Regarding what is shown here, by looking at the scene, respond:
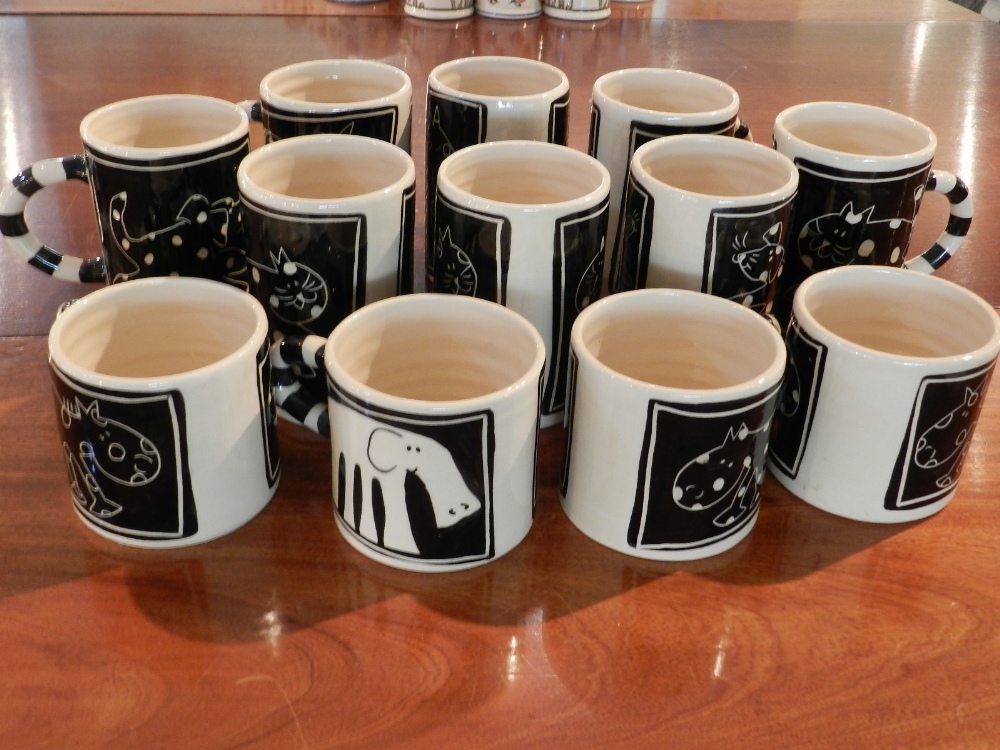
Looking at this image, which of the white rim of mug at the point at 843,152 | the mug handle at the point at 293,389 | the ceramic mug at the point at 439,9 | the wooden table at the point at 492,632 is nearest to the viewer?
the wooden table at the point at 492,632

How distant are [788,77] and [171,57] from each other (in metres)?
0.74

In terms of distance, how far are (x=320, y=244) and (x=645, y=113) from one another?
27 centimetres

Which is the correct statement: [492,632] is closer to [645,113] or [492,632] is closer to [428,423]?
[428,423]

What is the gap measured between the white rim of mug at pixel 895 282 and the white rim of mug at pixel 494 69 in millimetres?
251

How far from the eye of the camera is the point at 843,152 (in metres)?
0.75

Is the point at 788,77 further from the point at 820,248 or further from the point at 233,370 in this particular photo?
the point at 233,370

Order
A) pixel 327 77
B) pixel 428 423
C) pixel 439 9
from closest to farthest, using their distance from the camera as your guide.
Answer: pixel 428 423, pixel 327 77, pixel 439 9

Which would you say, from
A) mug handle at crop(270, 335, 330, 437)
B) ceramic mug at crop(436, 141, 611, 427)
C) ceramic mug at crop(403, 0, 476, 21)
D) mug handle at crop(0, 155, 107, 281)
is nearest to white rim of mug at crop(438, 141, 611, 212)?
ceramic mug at crop(436, 141, 611, 427)

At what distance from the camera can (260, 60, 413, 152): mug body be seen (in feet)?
2.34

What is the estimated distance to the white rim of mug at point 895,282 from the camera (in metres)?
0.54

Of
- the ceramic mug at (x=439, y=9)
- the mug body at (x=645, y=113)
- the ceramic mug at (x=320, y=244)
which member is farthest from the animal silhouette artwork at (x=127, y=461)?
the ceramic mug at (x=439, y=9)

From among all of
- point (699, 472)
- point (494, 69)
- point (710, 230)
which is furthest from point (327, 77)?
point (699, 472)

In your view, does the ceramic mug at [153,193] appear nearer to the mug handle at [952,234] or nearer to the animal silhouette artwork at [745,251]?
the animal silhouette artwork at [745,251]

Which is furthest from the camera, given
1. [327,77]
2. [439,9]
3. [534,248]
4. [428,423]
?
[439,9]
